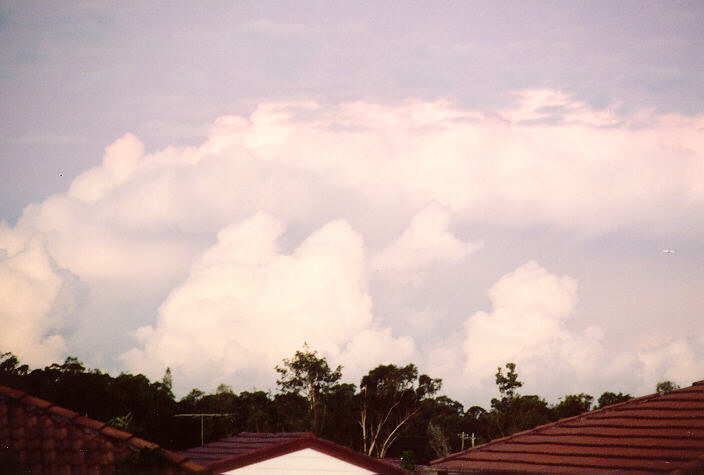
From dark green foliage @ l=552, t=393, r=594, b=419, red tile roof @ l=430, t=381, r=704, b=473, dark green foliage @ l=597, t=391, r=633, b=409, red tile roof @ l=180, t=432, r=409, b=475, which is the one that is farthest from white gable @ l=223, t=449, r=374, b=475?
dark green foliage @ l=597, t=391, r=633, b=409

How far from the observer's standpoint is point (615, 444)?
1966 centimetres

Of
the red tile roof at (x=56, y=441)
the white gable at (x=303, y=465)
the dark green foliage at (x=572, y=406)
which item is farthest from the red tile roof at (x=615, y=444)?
the dark green foliage at (x=572, y=406)

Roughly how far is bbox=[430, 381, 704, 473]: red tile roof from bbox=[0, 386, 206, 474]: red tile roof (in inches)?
334

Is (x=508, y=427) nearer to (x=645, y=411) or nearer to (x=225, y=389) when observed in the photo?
(x=225, y=389)

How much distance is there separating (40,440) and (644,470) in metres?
12.3

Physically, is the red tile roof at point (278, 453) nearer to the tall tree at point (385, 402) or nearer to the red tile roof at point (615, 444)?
the red tile roof at point (615, 444)

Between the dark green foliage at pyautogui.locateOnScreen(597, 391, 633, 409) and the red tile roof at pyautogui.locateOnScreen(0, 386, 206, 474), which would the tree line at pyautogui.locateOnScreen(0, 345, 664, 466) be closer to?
the dark green foliage at pyautogui.locateOnScreen(597, 391, 633, 409)

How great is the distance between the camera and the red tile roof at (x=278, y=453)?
1866cm

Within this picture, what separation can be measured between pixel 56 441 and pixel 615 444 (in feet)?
41.7

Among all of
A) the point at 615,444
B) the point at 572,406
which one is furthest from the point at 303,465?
the point at 572,406

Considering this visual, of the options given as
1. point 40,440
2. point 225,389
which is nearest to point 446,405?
point 225,389

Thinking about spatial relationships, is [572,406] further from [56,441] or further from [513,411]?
[56,441]

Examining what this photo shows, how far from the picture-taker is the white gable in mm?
18859

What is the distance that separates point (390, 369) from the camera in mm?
83250
